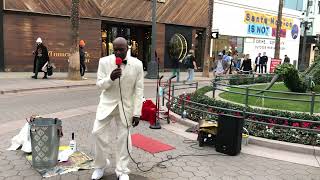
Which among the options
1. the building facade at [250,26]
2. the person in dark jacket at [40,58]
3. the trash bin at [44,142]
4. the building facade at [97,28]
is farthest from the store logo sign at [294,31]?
the trash bin at [44,142]

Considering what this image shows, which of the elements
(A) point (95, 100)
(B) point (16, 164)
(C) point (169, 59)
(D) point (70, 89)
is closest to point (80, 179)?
(B) point (16, 164)

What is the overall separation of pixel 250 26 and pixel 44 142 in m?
30.1

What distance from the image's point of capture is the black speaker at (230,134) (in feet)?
20.7

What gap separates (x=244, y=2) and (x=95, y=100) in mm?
23623

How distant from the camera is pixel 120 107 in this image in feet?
15.8

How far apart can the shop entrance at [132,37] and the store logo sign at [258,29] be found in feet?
38.3

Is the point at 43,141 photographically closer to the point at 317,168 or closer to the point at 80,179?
the point at 80,179

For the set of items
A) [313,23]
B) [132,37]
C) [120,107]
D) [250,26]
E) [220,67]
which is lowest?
[220,67]

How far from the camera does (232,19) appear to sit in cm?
3081

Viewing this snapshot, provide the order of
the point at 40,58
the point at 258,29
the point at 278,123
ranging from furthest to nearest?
the point at 258,29 < the point at 40,58 < the point at 278,123

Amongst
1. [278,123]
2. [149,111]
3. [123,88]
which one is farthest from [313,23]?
[123,88]

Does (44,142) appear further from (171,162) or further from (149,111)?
(149,111)

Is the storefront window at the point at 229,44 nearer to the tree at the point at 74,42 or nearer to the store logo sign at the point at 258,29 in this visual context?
the store logo sign at the point at 258,29

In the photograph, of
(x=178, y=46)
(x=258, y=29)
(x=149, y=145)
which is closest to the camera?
(x=149, y=145)
